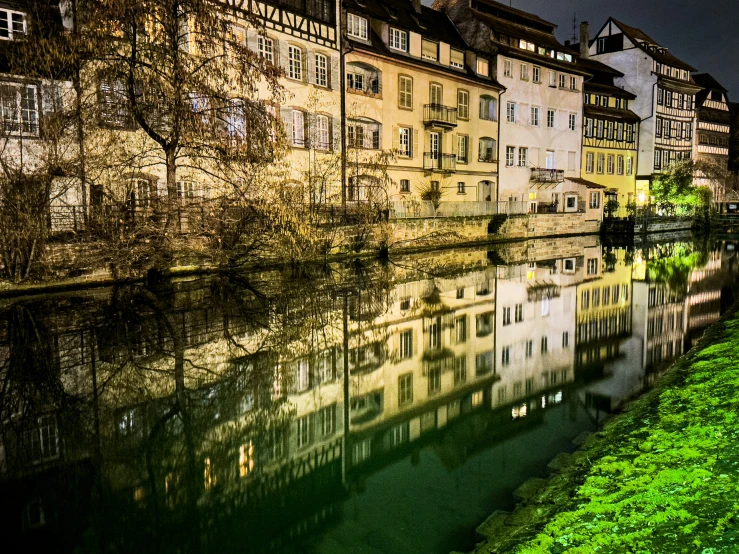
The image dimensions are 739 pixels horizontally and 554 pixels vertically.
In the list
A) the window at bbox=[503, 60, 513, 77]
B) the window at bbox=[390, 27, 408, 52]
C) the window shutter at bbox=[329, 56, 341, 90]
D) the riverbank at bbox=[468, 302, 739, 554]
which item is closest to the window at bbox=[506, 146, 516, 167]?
the window at bbox=[503, 60, 513, 77]

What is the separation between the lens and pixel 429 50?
117 feet

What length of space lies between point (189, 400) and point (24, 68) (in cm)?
1519

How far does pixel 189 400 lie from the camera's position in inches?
351

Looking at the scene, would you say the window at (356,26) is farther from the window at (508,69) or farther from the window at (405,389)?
the window at (405,389)

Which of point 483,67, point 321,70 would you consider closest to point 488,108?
point 483,67

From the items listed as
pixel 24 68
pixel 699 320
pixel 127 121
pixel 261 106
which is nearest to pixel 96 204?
pixel 127 121

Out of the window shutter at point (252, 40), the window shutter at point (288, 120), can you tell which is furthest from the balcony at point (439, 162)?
the window shutter at point (252, 40)

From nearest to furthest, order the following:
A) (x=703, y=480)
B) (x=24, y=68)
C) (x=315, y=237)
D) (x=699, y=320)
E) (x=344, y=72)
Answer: (x=703, y=480) → (x=699, y=320) → (x=24, y=68) → (x=315, y=237) → (x=344, y=72)

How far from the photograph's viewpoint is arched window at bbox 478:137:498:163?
130 ft

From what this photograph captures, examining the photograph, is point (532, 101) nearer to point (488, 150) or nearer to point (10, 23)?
point (488, 150)

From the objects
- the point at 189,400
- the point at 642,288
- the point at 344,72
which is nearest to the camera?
the point at 189,400

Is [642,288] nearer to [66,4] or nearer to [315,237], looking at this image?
[315,237]

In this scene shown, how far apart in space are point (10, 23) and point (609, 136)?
46.0 m

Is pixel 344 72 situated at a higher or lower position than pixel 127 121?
higher
